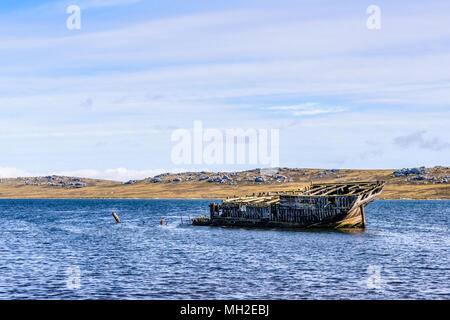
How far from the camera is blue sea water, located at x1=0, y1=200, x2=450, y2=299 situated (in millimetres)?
37469

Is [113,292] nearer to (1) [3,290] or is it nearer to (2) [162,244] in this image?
(1) [3,290]

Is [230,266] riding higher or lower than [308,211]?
lower

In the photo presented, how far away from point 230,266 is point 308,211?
39.4m

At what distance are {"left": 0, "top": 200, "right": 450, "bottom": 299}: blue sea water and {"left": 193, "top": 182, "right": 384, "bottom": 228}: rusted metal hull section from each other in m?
4.75

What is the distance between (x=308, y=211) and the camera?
86.0 m

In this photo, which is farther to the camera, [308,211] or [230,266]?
[308,211]

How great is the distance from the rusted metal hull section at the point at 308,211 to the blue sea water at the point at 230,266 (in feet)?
15.6

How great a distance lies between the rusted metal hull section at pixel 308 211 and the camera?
269 ft

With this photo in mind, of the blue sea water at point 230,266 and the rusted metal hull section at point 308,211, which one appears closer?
the blue sea water at point 230,266

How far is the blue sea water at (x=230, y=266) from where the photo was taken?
1475 inches
